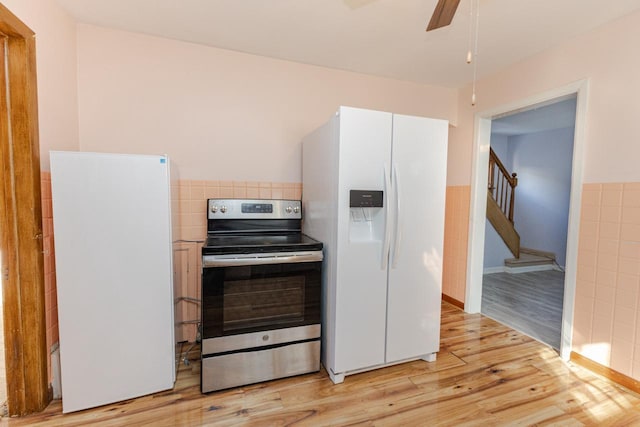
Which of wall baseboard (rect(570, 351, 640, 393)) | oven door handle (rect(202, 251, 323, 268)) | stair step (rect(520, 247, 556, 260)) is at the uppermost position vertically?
oven door handle (rect(202, 251, 323, 268))

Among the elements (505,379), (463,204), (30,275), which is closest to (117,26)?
(30,275)

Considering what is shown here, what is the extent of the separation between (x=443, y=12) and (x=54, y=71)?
7.53ft

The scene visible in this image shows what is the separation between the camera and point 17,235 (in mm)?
1549

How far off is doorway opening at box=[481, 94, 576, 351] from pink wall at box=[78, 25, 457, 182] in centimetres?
284

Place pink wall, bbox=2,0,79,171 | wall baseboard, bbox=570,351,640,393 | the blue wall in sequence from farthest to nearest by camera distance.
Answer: the blue wall < wall baseboard, bbox=570,351,640,393 < pink wall, bbox=2,0,79,171

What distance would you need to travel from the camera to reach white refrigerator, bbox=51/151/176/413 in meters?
1.57

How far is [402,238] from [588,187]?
1447 mm

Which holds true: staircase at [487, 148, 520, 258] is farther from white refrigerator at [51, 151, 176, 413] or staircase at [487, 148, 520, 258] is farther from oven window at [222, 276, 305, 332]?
white refrigerator at [51, 151, 176, 413]

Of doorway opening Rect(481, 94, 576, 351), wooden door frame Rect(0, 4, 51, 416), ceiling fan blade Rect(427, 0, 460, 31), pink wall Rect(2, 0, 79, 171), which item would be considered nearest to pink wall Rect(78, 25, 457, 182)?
pink wall Rect(2, 0, 79, 171)

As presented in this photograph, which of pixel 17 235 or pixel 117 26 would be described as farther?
pixel 117 26

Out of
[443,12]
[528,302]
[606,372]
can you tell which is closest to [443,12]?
[443,12]

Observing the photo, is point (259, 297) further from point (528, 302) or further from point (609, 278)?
point (528, 302)

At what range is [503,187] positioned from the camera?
557 centimetres

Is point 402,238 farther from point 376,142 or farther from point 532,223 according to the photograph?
point 532,223
